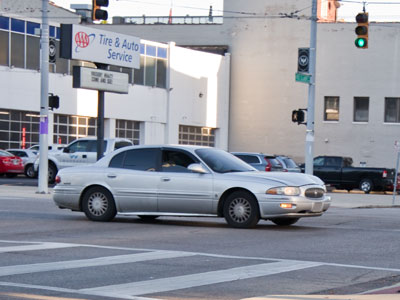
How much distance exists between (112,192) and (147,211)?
2.74 feet

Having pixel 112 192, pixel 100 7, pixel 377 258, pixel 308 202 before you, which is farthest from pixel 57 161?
pixel 377 258

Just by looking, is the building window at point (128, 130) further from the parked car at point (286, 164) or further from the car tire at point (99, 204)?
the car tire at point (99, 204)

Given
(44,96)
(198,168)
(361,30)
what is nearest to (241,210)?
(198,168)

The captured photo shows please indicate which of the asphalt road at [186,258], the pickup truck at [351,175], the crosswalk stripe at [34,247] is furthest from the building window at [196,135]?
the crosswalk stripe at [34,247]

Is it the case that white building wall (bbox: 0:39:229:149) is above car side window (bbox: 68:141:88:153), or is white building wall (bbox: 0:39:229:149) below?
above

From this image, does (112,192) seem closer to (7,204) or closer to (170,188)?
(170,188)

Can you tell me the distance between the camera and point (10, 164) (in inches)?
1741

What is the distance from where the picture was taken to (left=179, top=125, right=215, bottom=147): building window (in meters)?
61.9

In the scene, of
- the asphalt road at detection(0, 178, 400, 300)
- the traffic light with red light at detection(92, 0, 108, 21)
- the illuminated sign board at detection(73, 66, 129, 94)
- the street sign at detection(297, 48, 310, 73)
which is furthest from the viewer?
the illuminated sign board at detection(73, 66, 129, 94)

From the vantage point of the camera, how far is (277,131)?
2447 inches

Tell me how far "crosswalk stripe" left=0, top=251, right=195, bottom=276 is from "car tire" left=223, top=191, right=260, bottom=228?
4.01 metres

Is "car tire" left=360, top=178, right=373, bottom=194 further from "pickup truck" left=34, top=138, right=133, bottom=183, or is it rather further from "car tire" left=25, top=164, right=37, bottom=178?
"car tire" left=25, top=164, right=37, bottom=178

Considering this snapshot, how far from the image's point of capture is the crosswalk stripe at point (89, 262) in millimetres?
10367

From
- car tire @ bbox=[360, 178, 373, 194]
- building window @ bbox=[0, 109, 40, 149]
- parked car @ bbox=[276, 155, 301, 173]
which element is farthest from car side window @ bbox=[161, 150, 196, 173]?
building window @ bbox=[0, 109, 40, 149]
